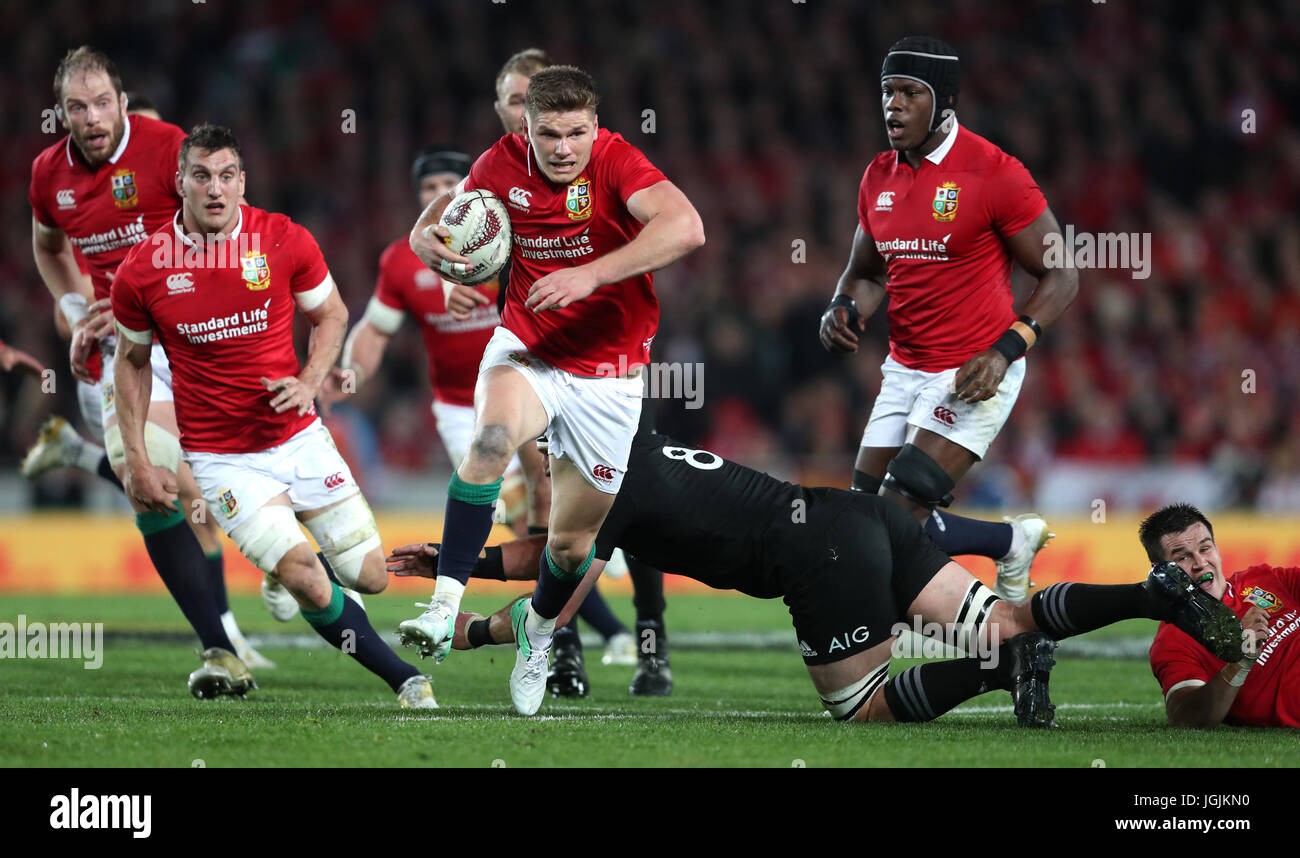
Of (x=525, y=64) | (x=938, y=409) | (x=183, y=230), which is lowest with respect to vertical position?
(x=938, y=409)

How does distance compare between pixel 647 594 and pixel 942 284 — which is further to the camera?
pixel 647 594

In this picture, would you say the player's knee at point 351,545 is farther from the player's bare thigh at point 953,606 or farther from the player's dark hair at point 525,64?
the player's dark hair at point 525,64

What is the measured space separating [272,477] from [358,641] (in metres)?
0.82

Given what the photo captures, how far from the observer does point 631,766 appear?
13.8 feet

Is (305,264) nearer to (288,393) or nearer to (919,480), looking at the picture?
(288,393)

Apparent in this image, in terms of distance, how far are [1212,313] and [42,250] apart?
12.6 metres

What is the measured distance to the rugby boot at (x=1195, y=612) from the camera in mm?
4879

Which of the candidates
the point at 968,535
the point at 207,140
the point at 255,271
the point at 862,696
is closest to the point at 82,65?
the point at 207,140

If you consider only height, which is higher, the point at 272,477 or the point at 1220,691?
the point at 272,477

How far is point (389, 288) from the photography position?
8695 mm

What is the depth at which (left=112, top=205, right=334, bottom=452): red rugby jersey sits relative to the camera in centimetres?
612

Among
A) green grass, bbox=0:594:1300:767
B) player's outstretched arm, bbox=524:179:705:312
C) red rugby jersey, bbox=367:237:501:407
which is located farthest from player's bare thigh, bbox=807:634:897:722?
red rugby jersey, bbox=367:237:501:407

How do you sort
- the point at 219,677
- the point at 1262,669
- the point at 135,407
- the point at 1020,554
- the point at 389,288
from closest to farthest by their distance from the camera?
1. the point at 1262,669
2. the point at 135,407
3. the point at 219,677
4. the point at 1020,554
5. the point at 389,288
